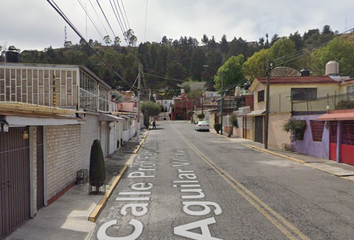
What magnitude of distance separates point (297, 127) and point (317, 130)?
1.47m

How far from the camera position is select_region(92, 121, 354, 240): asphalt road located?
5984mm

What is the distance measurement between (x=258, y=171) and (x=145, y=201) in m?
6.71

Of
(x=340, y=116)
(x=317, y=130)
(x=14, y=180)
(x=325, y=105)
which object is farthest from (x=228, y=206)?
(x=325, y=105)

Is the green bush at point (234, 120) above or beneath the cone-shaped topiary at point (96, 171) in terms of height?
above

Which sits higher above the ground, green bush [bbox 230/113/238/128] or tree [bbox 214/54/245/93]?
tree [bbox 214/54/245/93]

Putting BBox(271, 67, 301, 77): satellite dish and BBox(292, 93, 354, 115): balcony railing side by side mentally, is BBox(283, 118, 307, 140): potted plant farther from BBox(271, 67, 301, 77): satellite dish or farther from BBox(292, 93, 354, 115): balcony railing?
BBox(271, 67, 301, 77): satellite dish

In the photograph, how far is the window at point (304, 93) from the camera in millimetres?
26406

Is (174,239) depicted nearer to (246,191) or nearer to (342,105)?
(246,191)

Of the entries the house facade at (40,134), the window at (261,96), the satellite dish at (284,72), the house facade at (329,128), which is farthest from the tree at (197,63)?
the house facade at (40,134)

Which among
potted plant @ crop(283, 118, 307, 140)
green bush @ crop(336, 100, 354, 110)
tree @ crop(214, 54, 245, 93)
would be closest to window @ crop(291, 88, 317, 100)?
potted plant @ crop(283, 118, 307, 140)

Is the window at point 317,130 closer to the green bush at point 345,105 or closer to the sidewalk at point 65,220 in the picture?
the green bush at point 345,105

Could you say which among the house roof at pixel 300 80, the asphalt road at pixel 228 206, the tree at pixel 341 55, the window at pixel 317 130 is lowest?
the asphalt road at pixel 228 206

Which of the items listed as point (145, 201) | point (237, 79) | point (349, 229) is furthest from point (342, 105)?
point (237, 79)

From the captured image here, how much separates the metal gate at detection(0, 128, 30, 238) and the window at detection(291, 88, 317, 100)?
81.6 ft
